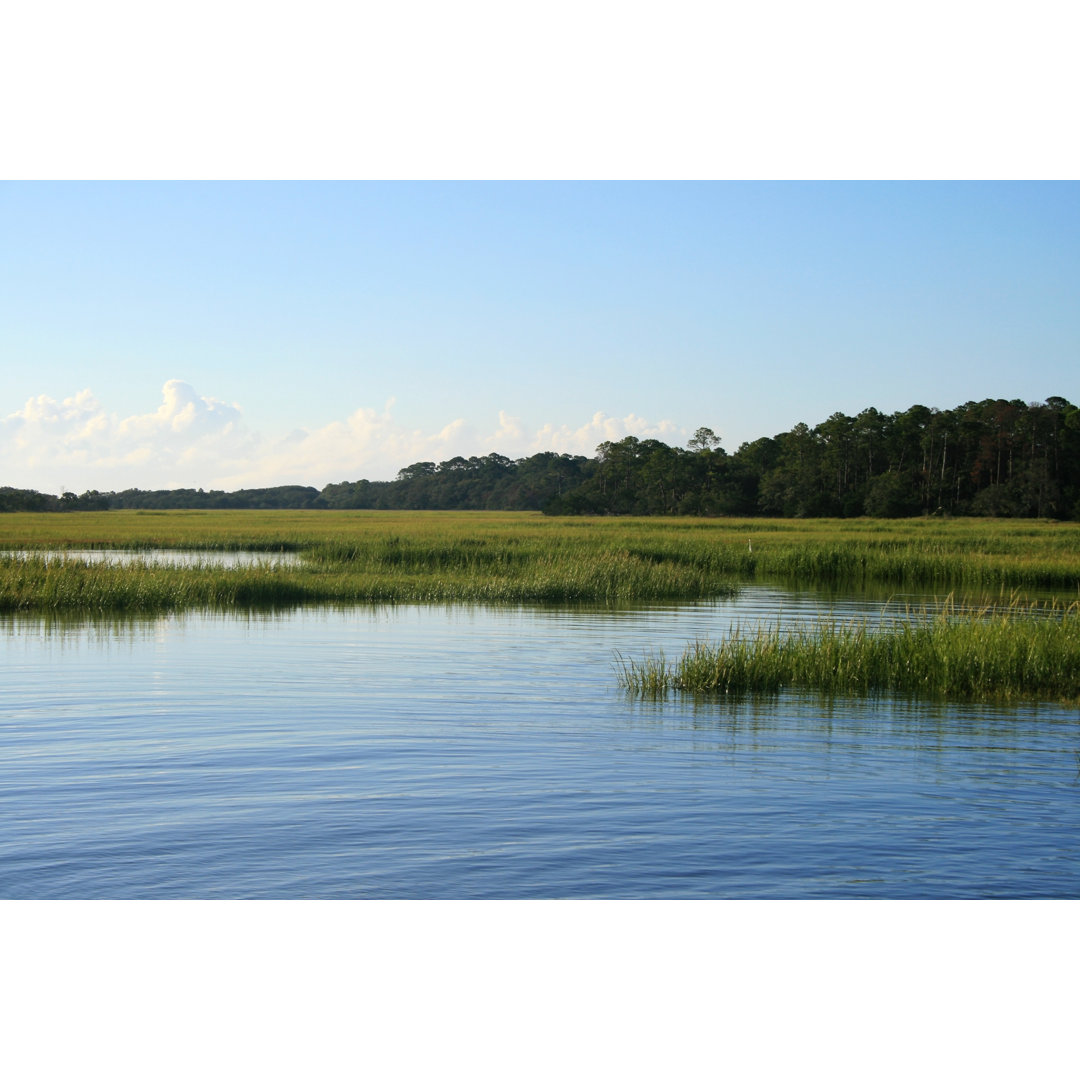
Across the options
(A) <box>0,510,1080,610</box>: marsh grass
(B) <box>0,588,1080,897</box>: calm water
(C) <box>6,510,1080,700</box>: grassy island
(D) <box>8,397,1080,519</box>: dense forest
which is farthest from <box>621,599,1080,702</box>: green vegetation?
(D) <box>8,397,1080,519</box>: dense forest

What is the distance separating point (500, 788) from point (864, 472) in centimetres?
10762

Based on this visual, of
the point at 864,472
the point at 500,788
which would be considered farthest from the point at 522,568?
the point at 864,472

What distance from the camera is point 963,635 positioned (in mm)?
17109

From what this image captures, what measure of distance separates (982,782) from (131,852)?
8676 millimetres

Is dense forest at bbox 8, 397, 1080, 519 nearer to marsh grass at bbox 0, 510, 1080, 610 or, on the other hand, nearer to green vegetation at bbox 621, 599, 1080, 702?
marsh grass at bbox 0, 510, 1080, 610

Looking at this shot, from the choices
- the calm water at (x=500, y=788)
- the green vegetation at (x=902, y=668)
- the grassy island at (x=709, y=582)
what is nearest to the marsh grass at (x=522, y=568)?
the grassy island at (x=709, y=582)

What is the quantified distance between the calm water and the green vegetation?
81cm

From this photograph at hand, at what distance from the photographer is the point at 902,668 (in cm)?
1658

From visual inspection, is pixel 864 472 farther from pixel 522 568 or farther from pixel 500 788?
pixel 500 788

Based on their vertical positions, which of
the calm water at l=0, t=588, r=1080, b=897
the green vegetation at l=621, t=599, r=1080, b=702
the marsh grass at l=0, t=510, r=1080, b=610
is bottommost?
the calm water at l=0, t=588, r=1080, b=897

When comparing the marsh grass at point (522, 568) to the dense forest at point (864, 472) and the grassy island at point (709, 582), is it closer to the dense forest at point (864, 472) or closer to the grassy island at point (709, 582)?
the grassy island at point (709, 582)

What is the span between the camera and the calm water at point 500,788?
26.8 ft

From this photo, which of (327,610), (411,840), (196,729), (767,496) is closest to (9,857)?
(411,840)

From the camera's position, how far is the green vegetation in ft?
52.5
